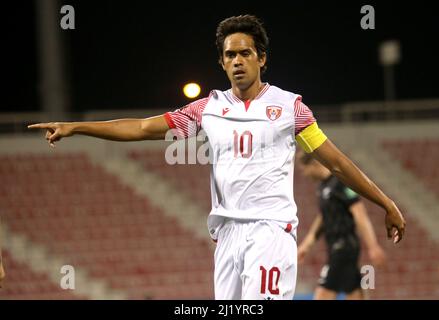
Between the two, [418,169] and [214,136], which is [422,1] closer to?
[418,169]

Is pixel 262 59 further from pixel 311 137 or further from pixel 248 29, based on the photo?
pixel 311 137

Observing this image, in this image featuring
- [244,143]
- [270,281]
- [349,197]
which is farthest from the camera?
[349,197]

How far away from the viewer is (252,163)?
4.58 metres

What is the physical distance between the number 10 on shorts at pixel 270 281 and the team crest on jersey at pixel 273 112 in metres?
0.74

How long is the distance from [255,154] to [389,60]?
45.5ft

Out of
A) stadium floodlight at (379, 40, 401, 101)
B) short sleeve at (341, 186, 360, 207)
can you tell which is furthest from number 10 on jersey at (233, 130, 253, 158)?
stadium floodlight at (379, 40, 401, 101)

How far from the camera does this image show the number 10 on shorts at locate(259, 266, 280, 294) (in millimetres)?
4449

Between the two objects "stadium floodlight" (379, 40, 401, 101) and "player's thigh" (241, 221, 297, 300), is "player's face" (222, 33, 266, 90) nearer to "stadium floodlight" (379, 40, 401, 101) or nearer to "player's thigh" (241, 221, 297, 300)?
"player's thigh" (241, 221, 297, 300)

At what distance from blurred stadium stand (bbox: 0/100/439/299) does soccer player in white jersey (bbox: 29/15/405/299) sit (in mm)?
9297

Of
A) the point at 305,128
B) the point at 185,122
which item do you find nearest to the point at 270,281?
the point at 305,128

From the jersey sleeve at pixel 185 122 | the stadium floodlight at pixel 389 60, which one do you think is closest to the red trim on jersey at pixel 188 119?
the jersey sleeve at pixel 185 122

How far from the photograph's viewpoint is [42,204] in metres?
15.3
